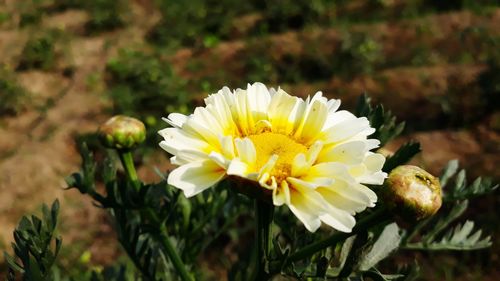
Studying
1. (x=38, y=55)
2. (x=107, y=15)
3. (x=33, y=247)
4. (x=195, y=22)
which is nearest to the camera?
(x=33, y=247)

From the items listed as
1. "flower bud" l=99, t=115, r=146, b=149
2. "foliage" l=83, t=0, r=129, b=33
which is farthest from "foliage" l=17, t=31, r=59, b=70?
"flower bud" l=99, t=115, r=146, b=149

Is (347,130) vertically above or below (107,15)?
above

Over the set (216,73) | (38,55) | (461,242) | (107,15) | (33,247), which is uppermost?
(33,247)

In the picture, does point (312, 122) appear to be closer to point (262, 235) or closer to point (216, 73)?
point (262, 235)

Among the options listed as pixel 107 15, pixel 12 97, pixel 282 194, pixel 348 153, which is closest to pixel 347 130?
pixel 348 153

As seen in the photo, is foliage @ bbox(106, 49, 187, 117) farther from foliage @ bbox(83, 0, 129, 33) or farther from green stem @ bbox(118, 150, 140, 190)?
green stem @ bbox(118, 150, 140, 190)

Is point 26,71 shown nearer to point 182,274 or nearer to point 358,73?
point 358,73

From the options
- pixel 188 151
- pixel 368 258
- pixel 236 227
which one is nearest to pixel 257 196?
pixel 188 151

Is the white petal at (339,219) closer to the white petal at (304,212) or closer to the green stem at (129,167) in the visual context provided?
the white petal at (304,212)
